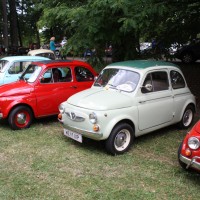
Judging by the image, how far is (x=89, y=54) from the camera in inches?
386

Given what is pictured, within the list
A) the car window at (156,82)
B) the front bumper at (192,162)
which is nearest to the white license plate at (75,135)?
the car window at (156,82)

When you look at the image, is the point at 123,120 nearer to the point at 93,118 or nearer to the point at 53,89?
the point at 93,118

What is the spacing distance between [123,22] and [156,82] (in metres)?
2.01

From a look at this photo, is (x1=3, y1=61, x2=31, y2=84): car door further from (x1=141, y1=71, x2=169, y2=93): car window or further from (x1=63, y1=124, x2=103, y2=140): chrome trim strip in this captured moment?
(x1=141, y1=71, x2=169, y2=93): car window

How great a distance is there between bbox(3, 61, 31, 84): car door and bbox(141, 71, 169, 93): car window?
5.10 metres

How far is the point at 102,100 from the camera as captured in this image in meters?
5.88

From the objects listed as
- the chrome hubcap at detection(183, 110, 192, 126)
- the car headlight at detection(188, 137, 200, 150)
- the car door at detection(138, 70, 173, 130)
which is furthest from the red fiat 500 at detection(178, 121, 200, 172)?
the chrome hubcap at detection(183, 110, 192, 126)

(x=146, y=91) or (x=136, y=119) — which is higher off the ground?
(x=146, y=91)

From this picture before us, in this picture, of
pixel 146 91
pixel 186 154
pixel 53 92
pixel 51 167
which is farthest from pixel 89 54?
pixel 186 154

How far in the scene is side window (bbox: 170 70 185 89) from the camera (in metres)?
6.95

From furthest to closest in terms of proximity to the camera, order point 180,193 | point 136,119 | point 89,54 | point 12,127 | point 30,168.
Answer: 1. point 89,54
2. point 12,127
3. point 136,119
4. point 30,168
5. point 180,193

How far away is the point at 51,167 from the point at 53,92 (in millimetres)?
2763

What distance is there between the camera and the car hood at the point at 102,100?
18.8 ft

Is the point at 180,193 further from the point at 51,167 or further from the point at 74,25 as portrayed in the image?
the point at 74,25
